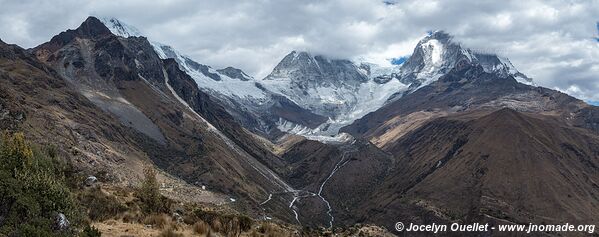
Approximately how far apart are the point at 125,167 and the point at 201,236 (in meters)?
173

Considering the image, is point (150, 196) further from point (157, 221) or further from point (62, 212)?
point (62, 212)

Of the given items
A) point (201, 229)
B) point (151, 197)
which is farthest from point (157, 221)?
point (151, 197)

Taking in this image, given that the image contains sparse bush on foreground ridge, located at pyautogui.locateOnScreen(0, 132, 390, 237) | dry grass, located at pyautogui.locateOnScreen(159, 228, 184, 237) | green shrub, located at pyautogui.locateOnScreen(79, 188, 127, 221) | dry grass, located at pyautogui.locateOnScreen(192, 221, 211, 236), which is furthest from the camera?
green shrub, located at pyautogui.locateOnScreen(79, 188, 127, 221)

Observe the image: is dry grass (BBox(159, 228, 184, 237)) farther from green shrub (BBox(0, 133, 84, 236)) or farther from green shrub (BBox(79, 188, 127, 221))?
green shrub (BBox(79, 188, 127, 221))

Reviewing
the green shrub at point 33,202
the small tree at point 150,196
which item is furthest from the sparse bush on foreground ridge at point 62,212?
the small tree at point 150,196

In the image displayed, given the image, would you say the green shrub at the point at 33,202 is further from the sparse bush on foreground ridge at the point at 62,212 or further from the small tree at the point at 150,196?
the small tree at the point at 150,196

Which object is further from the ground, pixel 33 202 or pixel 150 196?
pixel 150 196

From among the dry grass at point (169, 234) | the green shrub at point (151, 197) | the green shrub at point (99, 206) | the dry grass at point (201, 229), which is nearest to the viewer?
the dry grass at point (169, 234)

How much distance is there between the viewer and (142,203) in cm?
4744

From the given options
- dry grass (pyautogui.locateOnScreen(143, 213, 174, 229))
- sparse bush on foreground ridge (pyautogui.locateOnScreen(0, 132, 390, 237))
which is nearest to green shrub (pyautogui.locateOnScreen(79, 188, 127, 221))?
sparse bush on foreground ridge (pyautogui.locateOnScreen(0, 132, 390, 237))

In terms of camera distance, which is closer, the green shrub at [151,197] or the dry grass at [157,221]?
the dry grass at [157,221]

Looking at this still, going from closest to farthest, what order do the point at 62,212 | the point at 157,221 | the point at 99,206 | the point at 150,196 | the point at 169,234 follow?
the point at 169,234 < the point at 62,212 < the point at 157,221 < the point at 99,206 < the point at 150,196

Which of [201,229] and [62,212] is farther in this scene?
[201,229]

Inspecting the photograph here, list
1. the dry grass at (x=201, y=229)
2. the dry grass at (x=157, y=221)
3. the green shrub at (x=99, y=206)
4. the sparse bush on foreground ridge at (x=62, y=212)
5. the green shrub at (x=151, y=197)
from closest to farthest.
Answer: the sparse bush on foreground ridge at (x=62, y=212)
the dry grass at (x=201, y=229)
the dry grass at (x=157, y=221)
the green shrub at (x=99, y=206)
the green shrub at (x=151, y=197)
